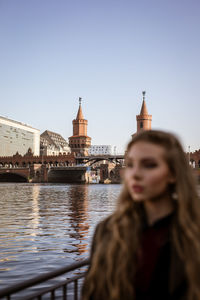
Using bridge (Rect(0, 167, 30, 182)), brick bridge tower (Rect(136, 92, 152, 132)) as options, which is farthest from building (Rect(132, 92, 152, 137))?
bridge (Rect(0, 167, 30, 182))

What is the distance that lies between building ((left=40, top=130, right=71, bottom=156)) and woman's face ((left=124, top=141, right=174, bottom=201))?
14880cm

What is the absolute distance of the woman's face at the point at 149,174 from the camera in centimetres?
163

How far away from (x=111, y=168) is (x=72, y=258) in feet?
319

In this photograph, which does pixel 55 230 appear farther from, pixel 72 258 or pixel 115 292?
pixel 115 292

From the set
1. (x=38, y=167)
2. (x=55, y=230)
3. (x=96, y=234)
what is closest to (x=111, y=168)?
(x=38, y=167)

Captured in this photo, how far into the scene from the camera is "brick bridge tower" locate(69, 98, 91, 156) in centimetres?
13338

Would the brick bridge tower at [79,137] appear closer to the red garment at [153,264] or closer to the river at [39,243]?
the river at [39,243]

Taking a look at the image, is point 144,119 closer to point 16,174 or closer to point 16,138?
point 16,138

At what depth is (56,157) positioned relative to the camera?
115 meters

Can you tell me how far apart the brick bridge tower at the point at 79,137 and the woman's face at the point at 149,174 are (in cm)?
12977

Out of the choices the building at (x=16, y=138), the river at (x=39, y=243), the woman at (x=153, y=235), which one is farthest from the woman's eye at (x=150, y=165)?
the building at (x=16, y=138)

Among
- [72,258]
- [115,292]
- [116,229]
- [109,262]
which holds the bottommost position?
[72,258]

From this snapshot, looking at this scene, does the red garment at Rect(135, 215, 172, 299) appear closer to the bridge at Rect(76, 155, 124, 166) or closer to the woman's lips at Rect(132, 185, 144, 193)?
the woman's lips at Rect(132, 185, 144, 193)

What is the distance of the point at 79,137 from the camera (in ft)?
439
